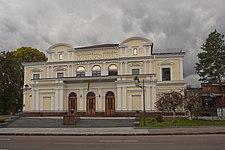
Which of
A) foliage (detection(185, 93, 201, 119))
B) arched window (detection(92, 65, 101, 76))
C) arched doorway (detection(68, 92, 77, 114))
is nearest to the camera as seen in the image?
foliage (detection(185, 93, 201, 119))

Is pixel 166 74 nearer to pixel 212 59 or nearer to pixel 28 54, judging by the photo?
pixel 212 59

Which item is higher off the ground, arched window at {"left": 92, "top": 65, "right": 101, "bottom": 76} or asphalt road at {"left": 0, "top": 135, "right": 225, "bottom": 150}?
arched window at {"left": 92, "top": 65, "right": 101, "bottom": 76}

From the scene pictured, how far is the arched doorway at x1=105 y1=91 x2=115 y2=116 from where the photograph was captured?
38.3 m

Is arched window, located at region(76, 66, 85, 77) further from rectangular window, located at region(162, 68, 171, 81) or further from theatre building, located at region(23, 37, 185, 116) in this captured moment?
rectangular window, located at region(162, 68, 171, 81)

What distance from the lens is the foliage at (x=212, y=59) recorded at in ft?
Result: 160

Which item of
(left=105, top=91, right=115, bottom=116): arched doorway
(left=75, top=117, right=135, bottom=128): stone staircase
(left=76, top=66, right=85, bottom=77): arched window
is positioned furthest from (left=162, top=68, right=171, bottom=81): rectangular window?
(left=75, top=117, right=135, bottom=128): stone staircase

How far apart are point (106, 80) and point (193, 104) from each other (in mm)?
14716

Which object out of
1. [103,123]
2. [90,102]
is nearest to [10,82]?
[90,102]

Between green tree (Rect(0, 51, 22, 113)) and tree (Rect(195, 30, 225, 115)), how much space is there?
3615 centimetres

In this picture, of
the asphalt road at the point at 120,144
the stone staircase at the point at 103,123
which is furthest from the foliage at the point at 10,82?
the asphalt road at the point at 120,144

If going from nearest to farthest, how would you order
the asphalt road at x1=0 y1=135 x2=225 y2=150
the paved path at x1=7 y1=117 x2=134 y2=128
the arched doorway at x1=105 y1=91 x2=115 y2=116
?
the asphalt road at x1=0 y1=135 x2=225 y2=150
the paved path at x1=7 y1=117 x2=134 y2=128
the arched doorway at x1=105 y1=91 x2=115 y2=116

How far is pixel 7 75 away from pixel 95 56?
20.9 m

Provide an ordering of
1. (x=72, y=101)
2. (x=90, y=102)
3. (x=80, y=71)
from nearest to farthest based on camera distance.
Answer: (x=90, y=102) → (x=72, y=101) → (x=80, y=71)

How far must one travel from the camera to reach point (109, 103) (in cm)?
3881
